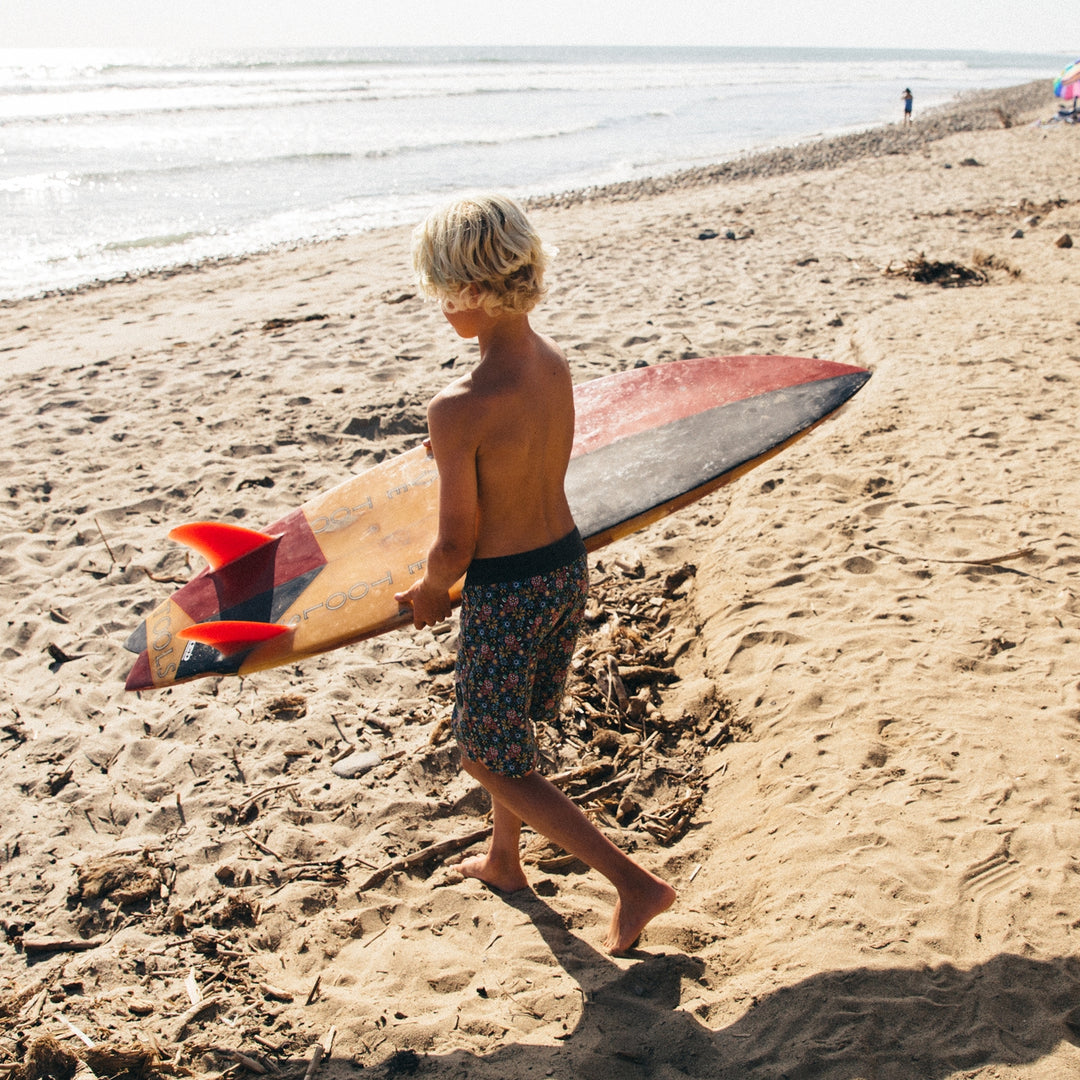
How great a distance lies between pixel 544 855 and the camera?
243cm

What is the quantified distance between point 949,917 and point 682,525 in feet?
7.51

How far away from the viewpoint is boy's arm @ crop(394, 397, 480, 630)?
5.51 ft

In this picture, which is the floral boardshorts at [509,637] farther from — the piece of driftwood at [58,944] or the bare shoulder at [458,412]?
the piece of driftwood at [58,944]

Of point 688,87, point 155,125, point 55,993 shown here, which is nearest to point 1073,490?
point 55,993

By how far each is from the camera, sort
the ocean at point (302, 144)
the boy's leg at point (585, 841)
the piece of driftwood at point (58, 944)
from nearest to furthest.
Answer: the boy's leg at point (585, 841)
the piece of driftwood at point (58, 944)
the ocean at point (302, 144)

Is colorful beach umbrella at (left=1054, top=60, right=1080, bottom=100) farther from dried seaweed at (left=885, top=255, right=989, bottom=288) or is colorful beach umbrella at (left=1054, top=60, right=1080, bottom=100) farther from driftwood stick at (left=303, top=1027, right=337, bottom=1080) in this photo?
driftwood stick at (left=303, top=1027, right=337, bottom=1080)

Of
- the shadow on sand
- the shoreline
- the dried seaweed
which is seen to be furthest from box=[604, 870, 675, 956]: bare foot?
the shoreline

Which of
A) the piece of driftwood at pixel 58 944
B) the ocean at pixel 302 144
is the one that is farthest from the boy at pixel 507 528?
the ocean at pixel 302 144

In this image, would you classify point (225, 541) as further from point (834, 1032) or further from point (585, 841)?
point (834, 1032)

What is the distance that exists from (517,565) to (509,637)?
16 centimetres

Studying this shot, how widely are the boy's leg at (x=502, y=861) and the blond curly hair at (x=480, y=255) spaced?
1286 mm

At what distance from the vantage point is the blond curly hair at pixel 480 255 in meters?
1.61

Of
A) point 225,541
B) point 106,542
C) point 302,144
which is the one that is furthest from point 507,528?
point 302,144

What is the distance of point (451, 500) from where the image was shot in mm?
1726
